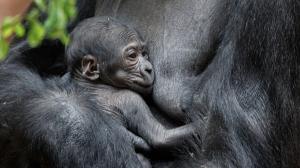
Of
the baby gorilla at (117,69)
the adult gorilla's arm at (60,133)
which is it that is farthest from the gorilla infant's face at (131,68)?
the adult gorilla's arm at (60,133)

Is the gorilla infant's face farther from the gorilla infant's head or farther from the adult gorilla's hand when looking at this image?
the adult gorilla's hand

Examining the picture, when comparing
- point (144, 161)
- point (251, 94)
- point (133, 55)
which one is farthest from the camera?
point (133, 55)

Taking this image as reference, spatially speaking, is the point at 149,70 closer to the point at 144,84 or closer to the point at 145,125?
the point at 144,84

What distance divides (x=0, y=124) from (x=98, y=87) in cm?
26

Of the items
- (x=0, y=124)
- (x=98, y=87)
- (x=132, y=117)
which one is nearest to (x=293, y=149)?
(x=132, y=117)

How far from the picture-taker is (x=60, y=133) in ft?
5.66

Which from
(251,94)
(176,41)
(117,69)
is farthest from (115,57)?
(251,94)

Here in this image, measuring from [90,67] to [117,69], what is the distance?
71 mm

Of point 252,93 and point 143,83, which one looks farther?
point 143,83

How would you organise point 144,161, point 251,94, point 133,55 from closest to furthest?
point 251,94 < point 144,161 < point 133,55

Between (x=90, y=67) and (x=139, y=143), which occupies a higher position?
(x=90, y=67)

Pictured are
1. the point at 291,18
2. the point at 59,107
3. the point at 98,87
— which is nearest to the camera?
the point at 291,18

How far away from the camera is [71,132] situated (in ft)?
5.67

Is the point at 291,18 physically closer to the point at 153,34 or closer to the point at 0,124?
the point at 153,34
